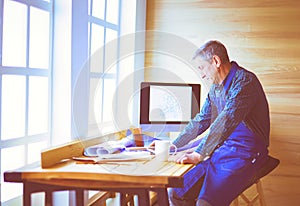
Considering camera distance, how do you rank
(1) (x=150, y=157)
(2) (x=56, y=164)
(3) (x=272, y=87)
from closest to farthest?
1. (2) (x=56, y=164)
2. (1) (x=150, y=157)
3. (3) (x=272, y=87)

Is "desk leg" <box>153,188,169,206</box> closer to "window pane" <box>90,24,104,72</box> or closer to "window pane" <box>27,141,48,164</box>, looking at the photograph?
"window pane" <box>27,141,48,164</box>

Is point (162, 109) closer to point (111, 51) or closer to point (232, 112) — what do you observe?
point (111, 51)

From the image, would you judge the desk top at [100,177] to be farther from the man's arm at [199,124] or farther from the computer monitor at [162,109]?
the computer monitor at [162,109]

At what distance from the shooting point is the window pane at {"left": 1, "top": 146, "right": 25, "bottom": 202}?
97.7 inches

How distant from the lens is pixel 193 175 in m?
2.95

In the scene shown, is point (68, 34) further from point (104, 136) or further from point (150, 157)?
point (150, 157)

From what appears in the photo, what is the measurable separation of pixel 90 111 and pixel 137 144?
0.40 meters

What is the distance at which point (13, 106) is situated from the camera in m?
2.54

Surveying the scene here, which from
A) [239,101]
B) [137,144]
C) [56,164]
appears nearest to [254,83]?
[239,101]

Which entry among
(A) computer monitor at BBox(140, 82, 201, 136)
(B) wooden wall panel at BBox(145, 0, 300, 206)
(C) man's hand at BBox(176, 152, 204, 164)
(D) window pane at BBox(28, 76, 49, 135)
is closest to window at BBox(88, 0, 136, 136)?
(A) computer monitor at BBox(140, 82, 201, 136)

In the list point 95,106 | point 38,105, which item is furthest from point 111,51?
point 38,105

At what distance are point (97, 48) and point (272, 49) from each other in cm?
144

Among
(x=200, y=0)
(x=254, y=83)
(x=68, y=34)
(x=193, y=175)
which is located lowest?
(x=193, y=175)

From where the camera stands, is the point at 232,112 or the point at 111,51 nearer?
the point at 232,112
